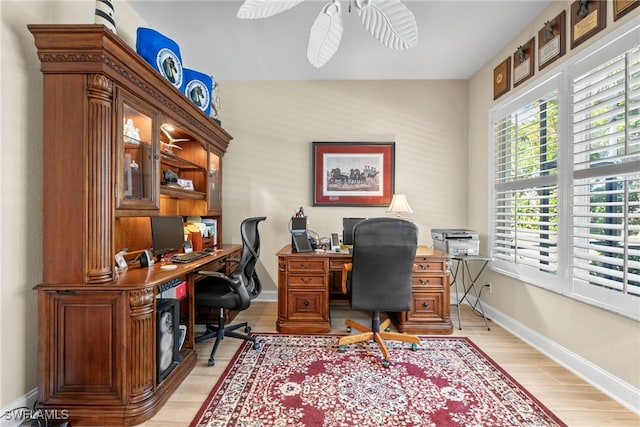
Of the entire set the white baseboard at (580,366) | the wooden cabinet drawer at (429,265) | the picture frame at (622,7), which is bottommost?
the white baseboard at (580,366)

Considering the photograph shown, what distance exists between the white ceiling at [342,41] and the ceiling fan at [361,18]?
0.83 m

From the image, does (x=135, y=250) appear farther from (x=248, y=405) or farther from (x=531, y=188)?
(x=531, y=188)

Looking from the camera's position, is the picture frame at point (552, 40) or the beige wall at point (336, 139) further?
the beige wall at point (336, 139)

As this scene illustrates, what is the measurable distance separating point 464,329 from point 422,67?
119 inches

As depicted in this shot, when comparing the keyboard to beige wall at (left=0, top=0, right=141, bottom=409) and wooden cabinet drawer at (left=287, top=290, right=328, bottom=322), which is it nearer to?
beige wall at (left=0, top=0, right=141, bottom=409)

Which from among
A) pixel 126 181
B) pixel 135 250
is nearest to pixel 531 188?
pixel 126 181

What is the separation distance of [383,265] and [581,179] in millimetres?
1625

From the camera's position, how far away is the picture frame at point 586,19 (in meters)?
1.95

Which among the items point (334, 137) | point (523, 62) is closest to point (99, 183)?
point (334, 137)

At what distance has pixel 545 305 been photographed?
2.45m

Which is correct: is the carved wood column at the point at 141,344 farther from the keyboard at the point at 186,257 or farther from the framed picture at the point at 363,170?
the framed picture at the point at 363,170

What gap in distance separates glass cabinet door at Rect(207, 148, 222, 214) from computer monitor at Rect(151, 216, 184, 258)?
63cm

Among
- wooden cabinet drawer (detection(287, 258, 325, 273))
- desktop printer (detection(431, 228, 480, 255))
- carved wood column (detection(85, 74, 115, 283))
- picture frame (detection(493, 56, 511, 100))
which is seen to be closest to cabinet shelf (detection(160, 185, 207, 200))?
carved wood column (detection(85, 74, 115, 283))

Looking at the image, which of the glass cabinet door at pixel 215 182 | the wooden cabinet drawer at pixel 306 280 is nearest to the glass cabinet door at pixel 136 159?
the glass cabinet door at pixel 215 182
